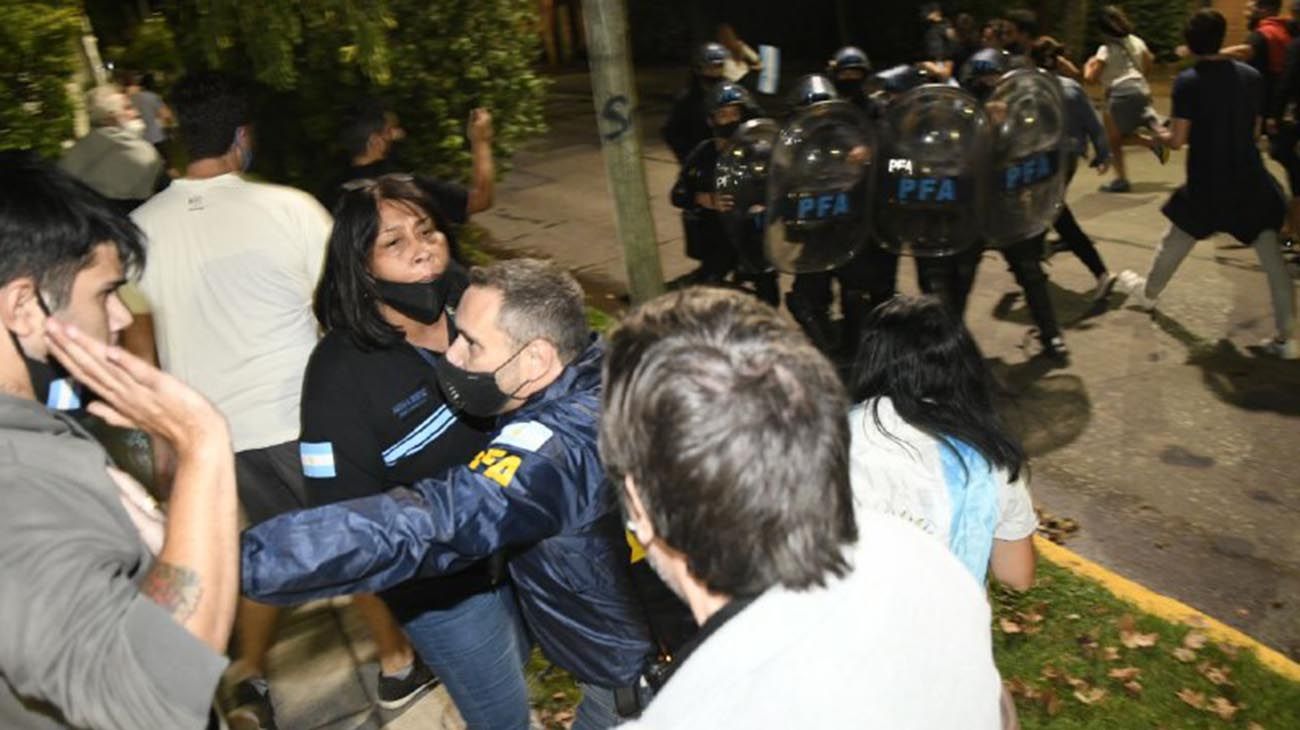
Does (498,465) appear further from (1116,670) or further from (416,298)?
(1116,670)

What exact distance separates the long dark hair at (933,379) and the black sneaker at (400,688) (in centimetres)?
209

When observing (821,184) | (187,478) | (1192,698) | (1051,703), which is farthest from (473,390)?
(821,184)

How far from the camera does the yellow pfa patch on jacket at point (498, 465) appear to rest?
192 centimetres

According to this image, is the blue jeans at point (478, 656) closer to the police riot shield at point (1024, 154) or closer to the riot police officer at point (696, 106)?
the police riot shield at point (1024, 154)

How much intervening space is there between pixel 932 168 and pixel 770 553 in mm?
4134

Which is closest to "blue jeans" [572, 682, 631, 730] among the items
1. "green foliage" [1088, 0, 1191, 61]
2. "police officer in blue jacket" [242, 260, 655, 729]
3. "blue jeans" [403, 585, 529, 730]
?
"police officer in blue jacket" [242, 260, 655, 729]

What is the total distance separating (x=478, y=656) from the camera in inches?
111

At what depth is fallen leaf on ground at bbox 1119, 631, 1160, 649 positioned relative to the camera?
373cm

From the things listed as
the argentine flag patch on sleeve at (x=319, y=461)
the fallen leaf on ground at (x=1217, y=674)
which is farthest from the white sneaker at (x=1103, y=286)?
the argentine flag patch on sleeve at (x=319, y=461)

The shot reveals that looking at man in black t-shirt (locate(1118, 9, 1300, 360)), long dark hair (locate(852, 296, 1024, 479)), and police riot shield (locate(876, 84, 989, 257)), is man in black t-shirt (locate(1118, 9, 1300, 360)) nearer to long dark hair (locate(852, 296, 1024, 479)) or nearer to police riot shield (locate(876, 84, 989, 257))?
police riot shield (locate(876, 84, 989, 257))

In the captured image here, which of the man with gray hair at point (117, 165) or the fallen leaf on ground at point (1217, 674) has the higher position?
the man with gray hair at point (117, 165)

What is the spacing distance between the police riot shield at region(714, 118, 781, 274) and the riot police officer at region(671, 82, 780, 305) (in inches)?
1.8

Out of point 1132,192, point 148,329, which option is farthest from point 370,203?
point 1132,192

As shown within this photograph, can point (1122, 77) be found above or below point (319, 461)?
below
